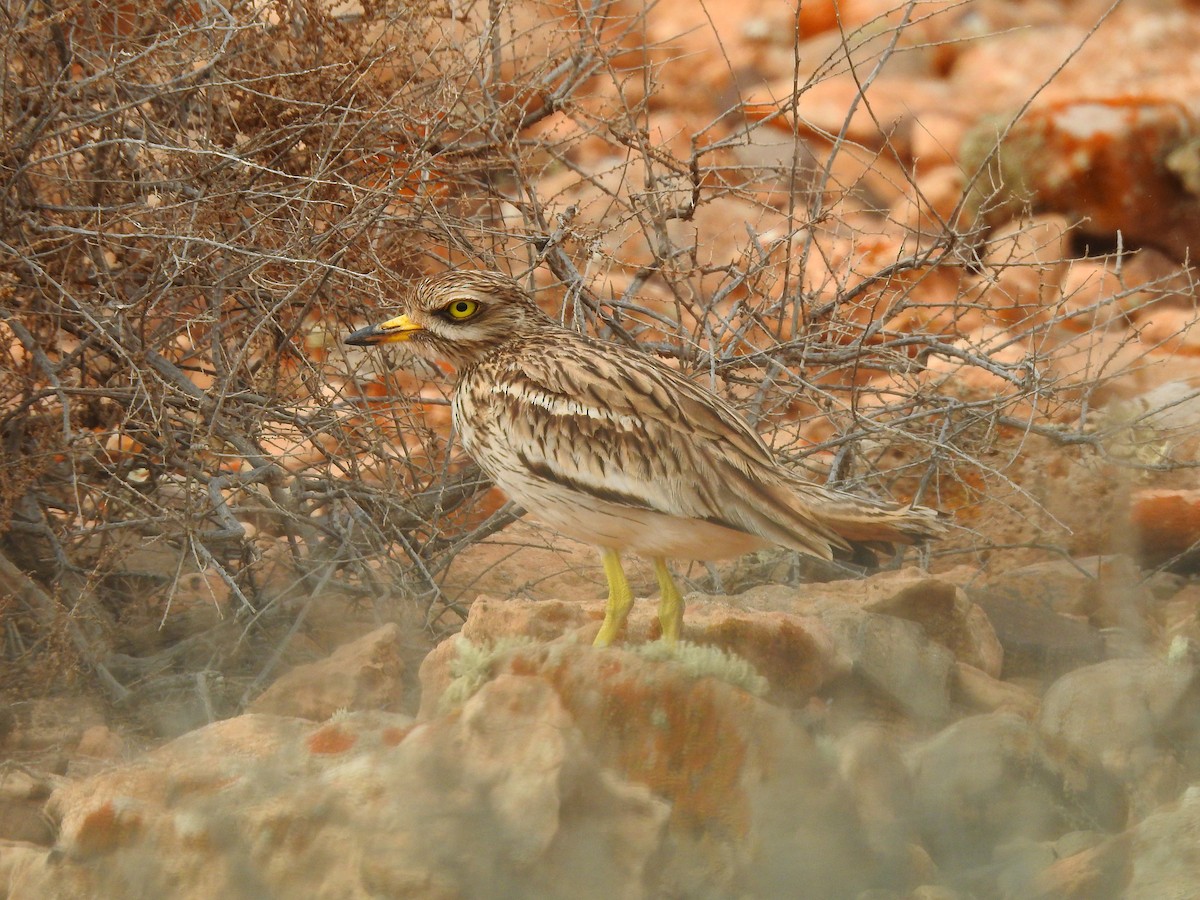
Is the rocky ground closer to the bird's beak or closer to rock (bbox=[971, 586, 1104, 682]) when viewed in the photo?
rock (bbox=[971, 586, 1104, 682])

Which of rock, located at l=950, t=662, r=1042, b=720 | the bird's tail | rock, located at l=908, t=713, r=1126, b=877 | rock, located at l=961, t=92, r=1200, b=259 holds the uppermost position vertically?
rock, located at l=961, t=92, r=1200, b=259

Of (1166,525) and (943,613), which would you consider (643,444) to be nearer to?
(943,613)

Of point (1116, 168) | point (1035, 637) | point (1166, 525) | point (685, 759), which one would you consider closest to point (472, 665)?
point (685, 759)

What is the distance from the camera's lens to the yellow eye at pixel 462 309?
A: 300cm

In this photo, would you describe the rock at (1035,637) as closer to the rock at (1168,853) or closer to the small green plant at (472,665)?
the rock at (1168,853)

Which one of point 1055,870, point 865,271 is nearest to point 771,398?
point 1055,870

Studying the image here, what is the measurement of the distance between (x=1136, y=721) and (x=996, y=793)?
37 cm

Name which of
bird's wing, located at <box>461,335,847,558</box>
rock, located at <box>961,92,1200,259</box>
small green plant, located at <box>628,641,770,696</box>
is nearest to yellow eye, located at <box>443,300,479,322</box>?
bird's wing, located at <box>461,335,847,558</box>

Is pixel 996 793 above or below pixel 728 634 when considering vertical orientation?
below

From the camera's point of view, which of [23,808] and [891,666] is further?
[891,666]

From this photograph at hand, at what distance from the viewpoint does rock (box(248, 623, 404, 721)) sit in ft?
9.56

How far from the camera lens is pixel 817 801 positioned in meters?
2.23

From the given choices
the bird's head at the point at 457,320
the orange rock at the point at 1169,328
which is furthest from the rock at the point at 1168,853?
the orange rock at the point at 1169,328

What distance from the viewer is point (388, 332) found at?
297cm
